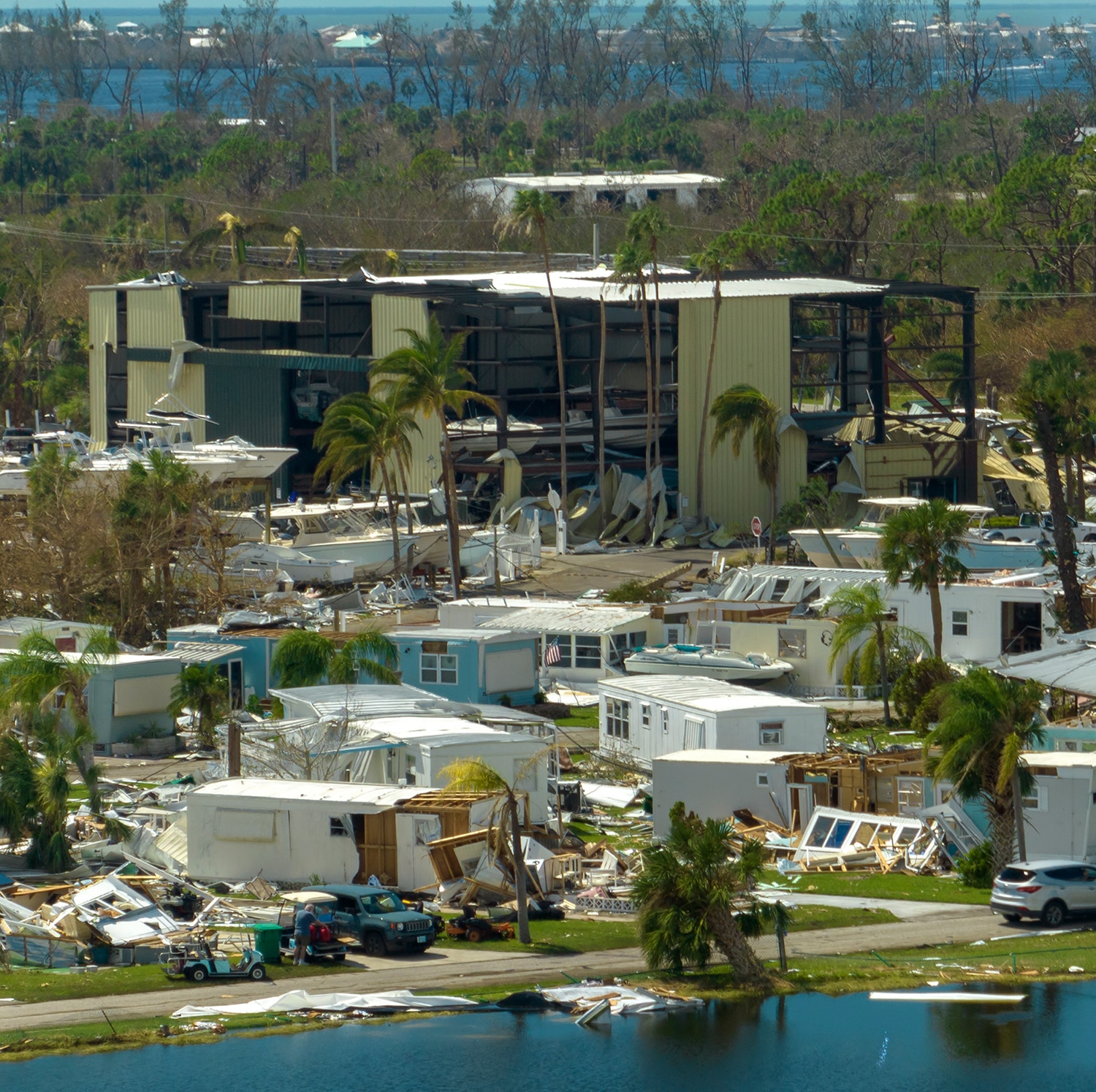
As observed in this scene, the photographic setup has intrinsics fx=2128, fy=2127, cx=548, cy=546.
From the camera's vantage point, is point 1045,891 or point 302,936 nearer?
point 302,936

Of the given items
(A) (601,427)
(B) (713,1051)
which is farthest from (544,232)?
(B) (713,1051)

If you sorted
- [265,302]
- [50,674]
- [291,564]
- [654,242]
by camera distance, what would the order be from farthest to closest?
[265,302] → [654,242] → [291,564] → [50,674]

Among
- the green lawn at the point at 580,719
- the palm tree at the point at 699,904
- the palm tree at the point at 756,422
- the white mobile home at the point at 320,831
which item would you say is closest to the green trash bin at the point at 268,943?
the white mobile home at the point at 320,831

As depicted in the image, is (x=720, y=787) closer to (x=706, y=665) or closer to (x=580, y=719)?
(x=580, y=719)

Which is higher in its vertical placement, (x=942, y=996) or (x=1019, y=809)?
(x=1019, y=809)

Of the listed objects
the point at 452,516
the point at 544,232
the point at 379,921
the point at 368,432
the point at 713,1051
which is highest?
the point at 544,232

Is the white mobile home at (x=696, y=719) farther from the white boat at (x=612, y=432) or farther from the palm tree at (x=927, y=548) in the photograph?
the white boat at (x=612, y=432)

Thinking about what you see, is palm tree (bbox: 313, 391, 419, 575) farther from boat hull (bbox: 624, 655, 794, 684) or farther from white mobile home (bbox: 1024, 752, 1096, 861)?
white mobile home (bbox: 1024, 752, 1096, 861)
